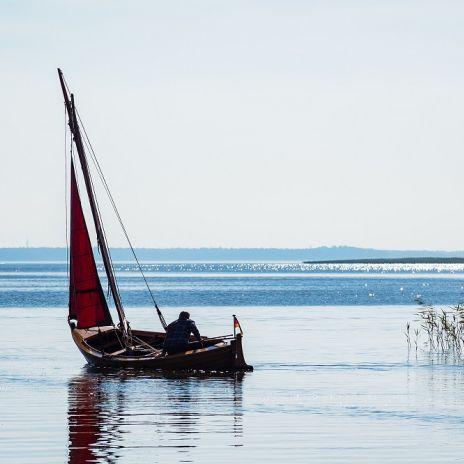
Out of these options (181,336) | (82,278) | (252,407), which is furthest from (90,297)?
(252,407)

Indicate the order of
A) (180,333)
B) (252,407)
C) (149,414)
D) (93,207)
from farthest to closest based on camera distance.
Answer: (93,207) → (180,333) → (252,407) → (149,414)

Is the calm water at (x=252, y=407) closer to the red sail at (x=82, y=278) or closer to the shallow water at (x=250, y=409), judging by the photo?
the shallow water at (x=250, y=409)

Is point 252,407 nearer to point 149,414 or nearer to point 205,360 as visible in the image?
point 149,414

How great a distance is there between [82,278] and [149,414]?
59.4ft

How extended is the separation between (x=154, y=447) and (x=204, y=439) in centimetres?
140

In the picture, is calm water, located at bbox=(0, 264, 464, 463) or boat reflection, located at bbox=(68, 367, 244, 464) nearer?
calm water, located at bbox=(0, 264, 464, 463)

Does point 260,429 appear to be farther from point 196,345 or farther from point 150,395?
point 196,345

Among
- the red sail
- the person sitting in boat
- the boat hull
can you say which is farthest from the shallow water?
the red sail

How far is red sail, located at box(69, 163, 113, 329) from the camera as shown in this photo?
46906 millimetres

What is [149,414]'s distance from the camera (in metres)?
29.6

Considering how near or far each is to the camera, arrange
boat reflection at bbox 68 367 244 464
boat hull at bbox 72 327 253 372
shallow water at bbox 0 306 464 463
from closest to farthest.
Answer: shallow water at bbox 0 306 464 463 < boat reflection at bbox 68 367 244 464 < boat hull at bbox 72 327 253 372

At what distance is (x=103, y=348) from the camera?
45562 millimetres

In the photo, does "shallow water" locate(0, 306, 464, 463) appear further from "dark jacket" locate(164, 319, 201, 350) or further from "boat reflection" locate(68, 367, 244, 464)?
"dark jacket" locate(164, 319, 201, 350)

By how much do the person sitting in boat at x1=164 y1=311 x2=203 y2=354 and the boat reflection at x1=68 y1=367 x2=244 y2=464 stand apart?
0.91 metres
